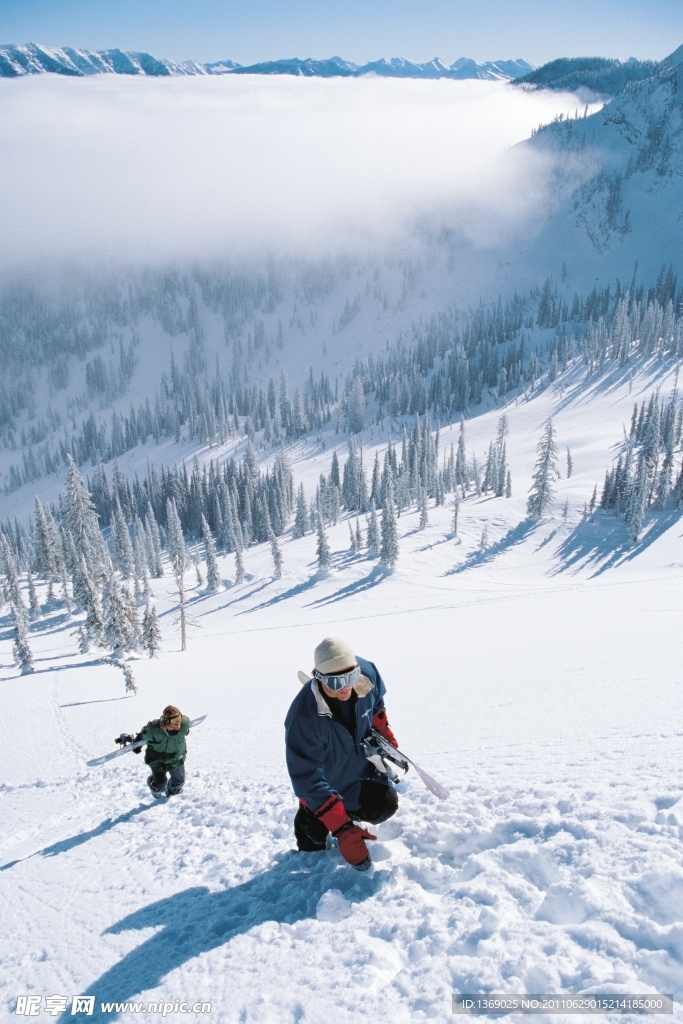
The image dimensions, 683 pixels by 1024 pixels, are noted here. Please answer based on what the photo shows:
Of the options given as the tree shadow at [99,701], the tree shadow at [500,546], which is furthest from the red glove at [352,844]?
the tree shadow at [500,546]

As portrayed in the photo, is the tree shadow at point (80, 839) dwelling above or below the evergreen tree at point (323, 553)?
above

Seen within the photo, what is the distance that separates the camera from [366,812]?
17.8 ft

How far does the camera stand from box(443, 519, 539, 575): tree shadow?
60719mm

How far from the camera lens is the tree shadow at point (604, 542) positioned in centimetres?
5841

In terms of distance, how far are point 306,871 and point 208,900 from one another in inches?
42.0

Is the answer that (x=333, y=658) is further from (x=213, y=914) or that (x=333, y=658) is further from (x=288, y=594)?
(x=288, y=594)

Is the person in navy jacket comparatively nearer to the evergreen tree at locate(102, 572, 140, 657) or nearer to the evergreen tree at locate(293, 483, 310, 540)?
the evergreen tree at locate(102, 572, 140, 657)

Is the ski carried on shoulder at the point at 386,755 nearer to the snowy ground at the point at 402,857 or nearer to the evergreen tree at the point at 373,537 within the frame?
the snowy ground at the point at 402,857

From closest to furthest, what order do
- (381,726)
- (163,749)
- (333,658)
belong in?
(333,658) < (381,726) < (163,749)

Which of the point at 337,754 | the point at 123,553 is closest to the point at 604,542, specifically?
the point at 337,754

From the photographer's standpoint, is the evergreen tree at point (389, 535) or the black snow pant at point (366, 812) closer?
the black snow pant at point (366, 812)

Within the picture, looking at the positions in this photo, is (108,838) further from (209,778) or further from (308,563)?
(308,563)

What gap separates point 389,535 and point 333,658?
180 ft

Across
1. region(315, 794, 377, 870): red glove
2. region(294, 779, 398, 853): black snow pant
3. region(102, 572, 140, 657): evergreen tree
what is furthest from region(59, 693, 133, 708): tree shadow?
region(102, 572, 140, 657): evergreen tree
